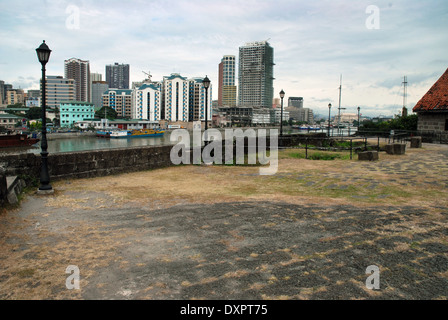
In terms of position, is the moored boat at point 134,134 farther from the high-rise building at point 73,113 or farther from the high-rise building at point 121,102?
the high-rise building at point 121,102

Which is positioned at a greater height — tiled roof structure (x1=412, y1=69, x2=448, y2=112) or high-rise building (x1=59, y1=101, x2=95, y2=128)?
high-rise building (x1=59, y1=101, x2=95, y2=128)

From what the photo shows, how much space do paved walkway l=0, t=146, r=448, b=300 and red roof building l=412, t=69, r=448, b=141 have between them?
20.9 m

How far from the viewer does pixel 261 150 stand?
53.9ft

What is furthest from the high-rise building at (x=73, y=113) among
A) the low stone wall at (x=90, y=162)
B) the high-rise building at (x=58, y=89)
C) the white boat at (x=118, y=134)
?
the low stone wall at (x=90, y=162)

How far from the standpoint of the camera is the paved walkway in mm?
3236

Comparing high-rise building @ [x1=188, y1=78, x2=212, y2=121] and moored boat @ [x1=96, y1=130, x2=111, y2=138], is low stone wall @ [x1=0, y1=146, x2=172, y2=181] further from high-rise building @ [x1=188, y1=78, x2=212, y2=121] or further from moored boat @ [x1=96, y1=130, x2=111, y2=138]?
high-rise building @ [x1=188, y1=78, x2=212, y2=121]

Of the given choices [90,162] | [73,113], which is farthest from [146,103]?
[90,162]

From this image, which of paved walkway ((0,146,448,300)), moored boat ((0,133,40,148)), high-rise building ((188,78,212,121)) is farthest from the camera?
high-rise building ((188,78,212,121))

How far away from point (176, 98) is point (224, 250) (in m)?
123

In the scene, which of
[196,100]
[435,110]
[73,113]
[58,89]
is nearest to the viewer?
[435,110]

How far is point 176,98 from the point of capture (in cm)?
12375

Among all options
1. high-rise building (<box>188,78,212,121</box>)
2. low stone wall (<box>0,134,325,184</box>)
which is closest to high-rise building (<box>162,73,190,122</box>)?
high-rise building (<box>188,78,212,121</box>)

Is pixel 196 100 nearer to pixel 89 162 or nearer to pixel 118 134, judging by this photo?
pixel 118 134

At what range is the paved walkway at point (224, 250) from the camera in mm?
3236
